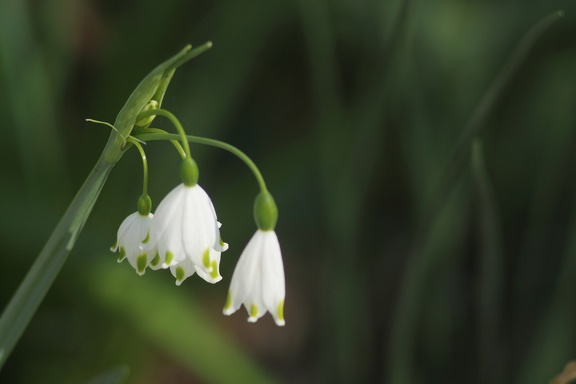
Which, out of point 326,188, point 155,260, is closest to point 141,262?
point 155,260

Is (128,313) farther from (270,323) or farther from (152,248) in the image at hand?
(152,248)

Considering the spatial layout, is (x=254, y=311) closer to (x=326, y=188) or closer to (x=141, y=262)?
(x=141, y=262)

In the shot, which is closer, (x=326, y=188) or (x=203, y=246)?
(x=203, y=246)

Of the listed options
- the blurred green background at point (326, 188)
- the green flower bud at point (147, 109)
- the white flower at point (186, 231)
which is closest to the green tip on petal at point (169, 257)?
the white flower at point (186, 231)

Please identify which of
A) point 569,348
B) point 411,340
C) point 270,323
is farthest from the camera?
point 270,323

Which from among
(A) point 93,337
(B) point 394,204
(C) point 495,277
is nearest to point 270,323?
(B) point 394,204

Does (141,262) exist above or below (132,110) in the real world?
below

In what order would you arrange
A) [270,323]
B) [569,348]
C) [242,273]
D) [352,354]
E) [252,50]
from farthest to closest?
[270,323]
[252,50]
[569,348]
[352,354]
[242,273]
